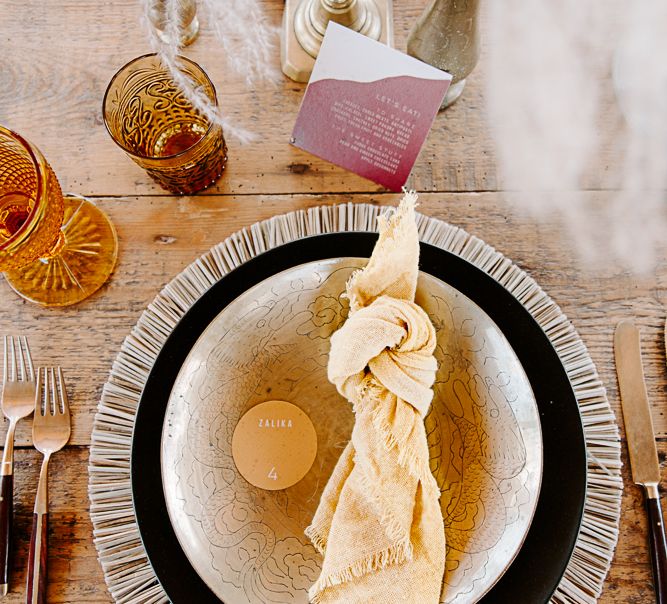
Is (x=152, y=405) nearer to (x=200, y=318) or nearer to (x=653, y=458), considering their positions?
(x=200, y=318)

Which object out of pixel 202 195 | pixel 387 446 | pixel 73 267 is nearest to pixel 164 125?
pixel 202 195

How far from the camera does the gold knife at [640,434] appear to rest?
0.64m

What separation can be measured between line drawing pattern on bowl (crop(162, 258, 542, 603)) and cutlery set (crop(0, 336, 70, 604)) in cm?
16

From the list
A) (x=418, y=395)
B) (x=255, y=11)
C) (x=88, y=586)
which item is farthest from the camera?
(x=255, y=11)

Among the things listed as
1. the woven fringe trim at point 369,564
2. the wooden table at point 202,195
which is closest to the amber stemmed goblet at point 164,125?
the wooden table at point 202,195

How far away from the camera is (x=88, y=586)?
643 mm

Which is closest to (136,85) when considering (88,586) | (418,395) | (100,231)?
(100,231)

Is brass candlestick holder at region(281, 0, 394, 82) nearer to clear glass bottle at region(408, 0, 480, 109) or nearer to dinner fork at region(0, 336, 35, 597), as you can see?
clear glass bottle at region(408, 0, 480, 109)

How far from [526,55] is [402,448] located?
55 centimetres

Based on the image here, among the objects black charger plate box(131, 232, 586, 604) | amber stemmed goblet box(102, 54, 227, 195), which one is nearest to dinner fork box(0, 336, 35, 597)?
black charger plate box(131, 232, 586, 604)

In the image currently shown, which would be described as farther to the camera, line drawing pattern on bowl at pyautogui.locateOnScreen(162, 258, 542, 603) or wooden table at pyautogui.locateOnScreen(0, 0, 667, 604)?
wooden table at pyautogui.locateOnScreen(0, 0, 667, 604)

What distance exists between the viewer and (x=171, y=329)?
665 millimetres

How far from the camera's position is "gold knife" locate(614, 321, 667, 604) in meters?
0.64

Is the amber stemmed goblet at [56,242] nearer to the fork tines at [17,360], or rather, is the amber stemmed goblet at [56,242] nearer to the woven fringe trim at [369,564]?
the fork tines at [17,360]
